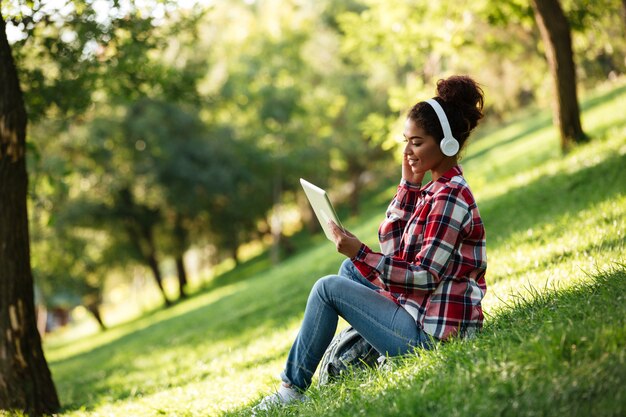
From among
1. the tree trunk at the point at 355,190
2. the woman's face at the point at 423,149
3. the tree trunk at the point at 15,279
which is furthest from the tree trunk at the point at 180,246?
the woman's face at the point at 423,149

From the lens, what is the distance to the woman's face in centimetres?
392

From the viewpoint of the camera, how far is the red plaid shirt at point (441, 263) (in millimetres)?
3703

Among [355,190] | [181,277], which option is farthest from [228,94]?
[355,190]

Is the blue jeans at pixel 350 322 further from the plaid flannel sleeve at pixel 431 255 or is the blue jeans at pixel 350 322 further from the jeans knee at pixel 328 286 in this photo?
the plaid flannel sleeve at pixel 431 255

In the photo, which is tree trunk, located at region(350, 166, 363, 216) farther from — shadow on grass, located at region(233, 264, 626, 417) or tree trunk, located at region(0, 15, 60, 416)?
shadow on grass, located at region(233, 264, 626, 417)

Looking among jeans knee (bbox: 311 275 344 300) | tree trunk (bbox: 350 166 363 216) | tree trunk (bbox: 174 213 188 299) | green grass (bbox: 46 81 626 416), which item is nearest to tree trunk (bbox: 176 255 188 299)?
tree trunk (bbox: 174 213 188 299)

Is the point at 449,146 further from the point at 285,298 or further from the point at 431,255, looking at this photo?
the point at 285,298

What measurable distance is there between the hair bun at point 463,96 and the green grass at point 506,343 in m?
1.25

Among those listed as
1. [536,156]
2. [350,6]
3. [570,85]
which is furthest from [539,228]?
[350,6]

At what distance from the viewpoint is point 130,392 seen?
760 centimetres

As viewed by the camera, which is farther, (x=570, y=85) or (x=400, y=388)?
(x=570, y=85)

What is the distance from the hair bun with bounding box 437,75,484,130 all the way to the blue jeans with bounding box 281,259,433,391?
1211 millimetres

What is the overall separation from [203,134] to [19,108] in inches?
967

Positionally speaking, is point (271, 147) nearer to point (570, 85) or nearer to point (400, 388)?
point (570, 85)
